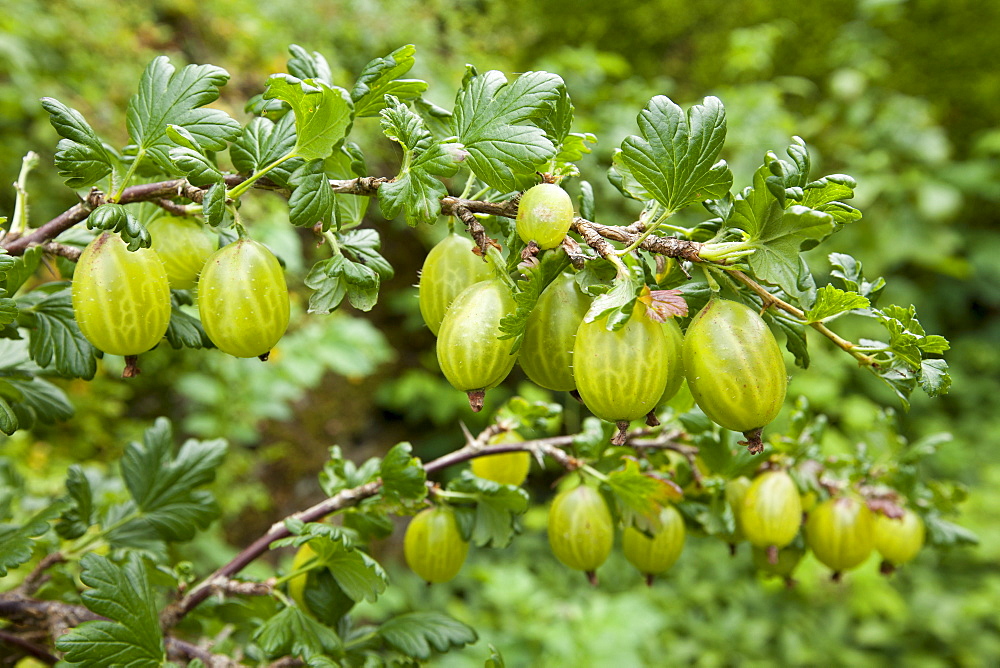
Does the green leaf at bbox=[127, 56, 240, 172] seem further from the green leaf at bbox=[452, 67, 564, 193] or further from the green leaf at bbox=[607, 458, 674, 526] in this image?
the green leaf at bbox=[607, 458, 674, 526]

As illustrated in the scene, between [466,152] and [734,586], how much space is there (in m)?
2.37

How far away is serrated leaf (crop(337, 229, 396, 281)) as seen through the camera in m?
0.65

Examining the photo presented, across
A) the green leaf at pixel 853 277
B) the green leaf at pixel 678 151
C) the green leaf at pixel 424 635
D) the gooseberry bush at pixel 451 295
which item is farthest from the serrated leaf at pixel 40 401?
the green leaf at pixel 853 277

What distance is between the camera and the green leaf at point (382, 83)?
0.55 metres

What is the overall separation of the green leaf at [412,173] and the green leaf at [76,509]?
23.4 inches

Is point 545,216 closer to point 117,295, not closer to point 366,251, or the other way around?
point 366,251

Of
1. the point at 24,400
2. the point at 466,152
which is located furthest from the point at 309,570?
the point at 466,152

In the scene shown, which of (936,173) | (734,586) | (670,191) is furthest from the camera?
(936,173)

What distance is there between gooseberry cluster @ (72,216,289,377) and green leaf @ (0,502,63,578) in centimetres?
27

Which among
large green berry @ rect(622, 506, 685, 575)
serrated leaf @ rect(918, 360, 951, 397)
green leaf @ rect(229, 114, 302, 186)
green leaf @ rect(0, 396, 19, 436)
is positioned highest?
green leaf @ rect(229, 114, 302, 186)

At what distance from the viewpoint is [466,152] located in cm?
55

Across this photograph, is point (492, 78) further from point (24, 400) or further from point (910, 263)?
point (910, 263)

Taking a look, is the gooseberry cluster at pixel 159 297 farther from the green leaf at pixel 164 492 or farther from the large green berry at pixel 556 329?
the green leaf at pixel 164 492

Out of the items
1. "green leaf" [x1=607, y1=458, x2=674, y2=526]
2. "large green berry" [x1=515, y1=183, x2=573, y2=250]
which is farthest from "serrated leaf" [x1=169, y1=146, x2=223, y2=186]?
"green leaf" [x1=607, y1=458, x2=674, y2=526]
